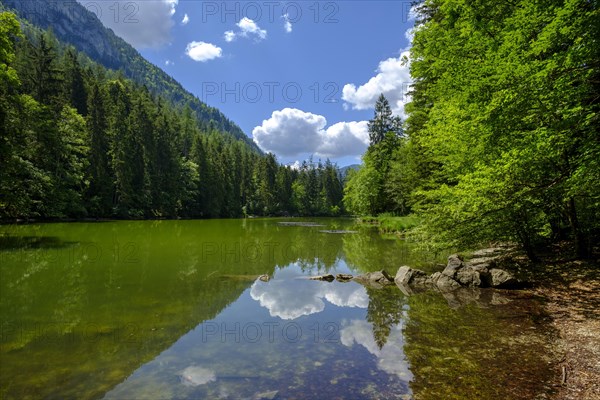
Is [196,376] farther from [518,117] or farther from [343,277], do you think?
[518,117]

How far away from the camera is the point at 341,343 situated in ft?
27.9

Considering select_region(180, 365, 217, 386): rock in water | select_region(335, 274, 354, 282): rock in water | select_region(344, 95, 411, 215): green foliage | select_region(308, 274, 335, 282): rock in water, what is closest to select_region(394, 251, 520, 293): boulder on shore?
select_region(335, 274, 354, 282): rock in water

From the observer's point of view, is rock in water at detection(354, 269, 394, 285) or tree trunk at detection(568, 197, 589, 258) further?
rock in water at detection(354, 269, 394, 285)

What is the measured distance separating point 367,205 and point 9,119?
4972 centimetres

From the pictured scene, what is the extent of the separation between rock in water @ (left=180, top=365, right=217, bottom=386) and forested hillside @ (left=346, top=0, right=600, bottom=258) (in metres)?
9.47

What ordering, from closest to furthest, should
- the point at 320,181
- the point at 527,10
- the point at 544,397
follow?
the point at 544,397, the point at 527,10, the point at 320,181

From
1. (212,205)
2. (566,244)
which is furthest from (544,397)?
(212,205)

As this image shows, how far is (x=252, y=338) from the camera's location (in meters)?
8.79

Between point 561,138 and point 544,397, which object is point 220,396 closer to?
point 544,397

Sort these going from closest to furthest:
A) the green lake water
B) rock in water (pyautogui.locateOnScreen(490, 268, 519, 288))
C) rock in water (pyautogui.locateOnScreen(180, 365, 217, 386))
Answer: the green lake water
rock in water (pyautogui.locateOnScreen(180, 365, 217, 386))
rock in water (pyautogui.locateOnScreen(490, 268, 519, 288))

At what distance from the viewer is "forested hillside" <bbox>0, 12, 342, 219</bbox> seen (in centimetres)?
2558

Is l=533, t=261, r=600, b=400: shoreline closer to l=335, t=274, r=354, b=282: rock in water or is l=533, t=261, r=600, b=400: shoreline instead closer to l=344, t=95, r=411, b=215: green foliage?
l=335, t=274, r=354, b=282: rock in water

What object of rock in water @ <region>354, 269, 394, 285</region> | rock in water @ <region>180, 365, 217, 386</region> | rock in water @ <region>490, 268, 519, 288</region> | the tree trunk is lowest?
rock in water @ <region>180, 365, 217, 386</region>

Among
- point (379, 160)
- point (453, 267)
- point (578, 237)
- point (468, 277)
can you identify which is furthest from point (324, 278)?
point (379, 160)
